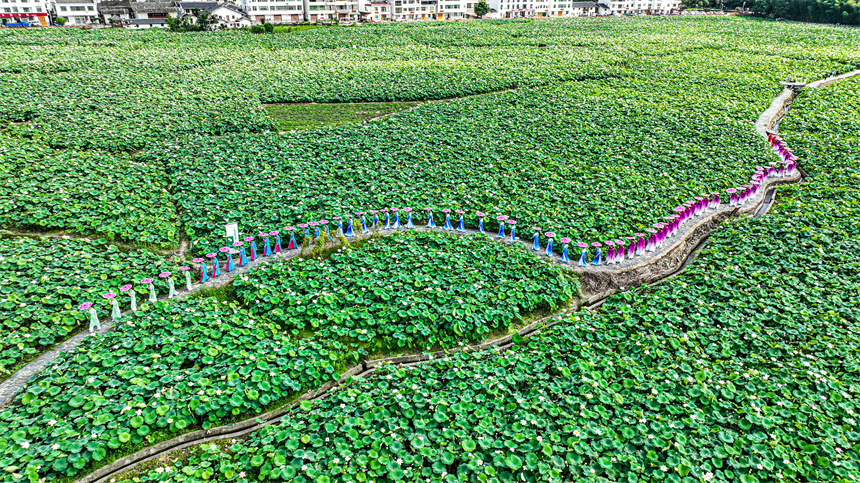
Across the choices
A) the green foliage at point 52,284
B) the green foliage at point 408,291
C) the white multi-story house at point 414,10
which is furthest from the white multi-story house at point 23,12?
the green foliage at point 408,291

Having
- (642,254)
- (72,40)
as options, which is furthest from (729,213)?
(72,40)

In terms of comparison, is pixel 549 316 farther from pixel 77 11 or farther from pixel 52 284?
pixel 77 11

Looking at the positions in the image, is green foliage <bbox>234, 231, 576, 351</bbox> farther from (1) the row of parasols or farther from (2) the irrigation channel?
(1) the row of parasols

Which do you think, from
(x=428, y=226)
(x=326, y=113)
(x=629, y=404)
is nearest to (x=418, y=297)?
(x=428, y=226)

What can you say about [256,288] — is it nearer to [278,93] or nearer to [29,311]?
[29,311]

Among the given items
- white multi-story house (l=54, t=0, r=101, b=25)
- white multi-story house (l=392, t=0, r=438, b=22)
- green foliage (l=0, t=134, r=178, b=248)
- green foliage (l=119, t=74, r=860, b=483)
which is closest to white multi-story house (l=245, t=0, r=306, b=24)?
white multi-story house (l=392, t=0, r=438, b=22)

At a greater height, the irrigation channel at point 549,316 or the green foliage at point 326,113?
the green foliage at point 326,113

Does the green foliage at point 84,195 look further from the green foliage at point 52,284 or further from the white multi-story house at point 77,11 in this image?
the white multi-story house at point 77,11
